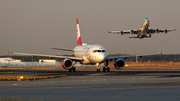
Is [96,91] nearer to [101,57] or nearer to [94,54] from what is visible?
[101,57]

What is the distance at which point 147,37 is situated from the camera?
80.0 metres

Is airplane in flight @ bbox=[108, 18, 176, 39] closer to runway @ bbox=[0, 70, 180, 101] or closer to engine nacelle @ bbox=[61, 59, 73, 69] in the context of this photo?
engine nacelle @ bbox=[61, 59, 73, 69]

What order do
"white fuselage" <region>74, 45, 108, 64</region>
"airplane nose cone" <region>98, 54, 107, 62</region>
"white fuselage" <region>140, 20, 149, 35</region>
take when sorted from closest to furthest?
"airplane nose cone" <region>98, 54, 107, 62</region> → "white fuselage" <region>74, 45, 108, 64</region> → "white fuselage" <region>140, 20, 149, 35</region>

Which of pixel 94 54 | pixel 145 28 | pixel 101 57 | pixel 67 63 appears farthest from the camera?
pixel 145 28

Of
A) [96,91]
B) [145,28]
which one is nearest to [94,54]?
[145,28]

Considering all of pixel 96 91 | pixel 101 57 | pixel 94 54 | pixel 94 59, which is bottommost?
pixel 96 91

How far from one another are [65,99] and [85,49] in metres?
43.5

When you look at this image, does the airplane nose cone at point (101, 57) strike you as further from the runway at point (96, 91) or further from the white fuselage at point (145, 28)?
the white fuselage at point (145, 28)

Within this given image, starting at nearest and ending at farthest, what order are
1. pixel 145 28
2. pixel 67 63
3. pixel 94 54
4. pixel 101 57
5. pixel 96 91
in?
1. pixel 96 91
2. pixel 101 57
3. pixel 94 54
4. pixel 67 63
5. pixel 145 28

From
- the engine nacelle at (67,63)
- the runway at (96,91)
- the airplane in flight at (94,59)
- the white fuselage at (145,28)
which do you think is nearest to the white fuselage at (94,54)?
the airplane in flight at (94,59)

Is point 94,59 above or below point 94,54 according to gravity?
below

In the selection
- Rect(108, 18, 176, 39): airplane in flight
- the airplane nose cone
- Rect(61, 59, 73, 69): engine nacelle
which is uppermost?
Rect(108, 18, 176, 39): airplane in flight

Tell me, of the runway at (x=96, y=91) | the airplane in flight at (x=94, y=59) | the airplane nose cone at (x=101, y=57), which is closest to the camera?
the runway at (x=96, y=91)

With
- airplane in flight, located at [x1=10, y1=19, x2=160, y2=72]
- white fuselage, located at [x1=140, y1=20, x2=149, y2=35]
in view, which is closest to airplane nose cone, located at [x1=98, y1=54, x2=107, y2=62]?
airplane in flight, located at [x1=10, y1=19, x2=160, y2=72]
